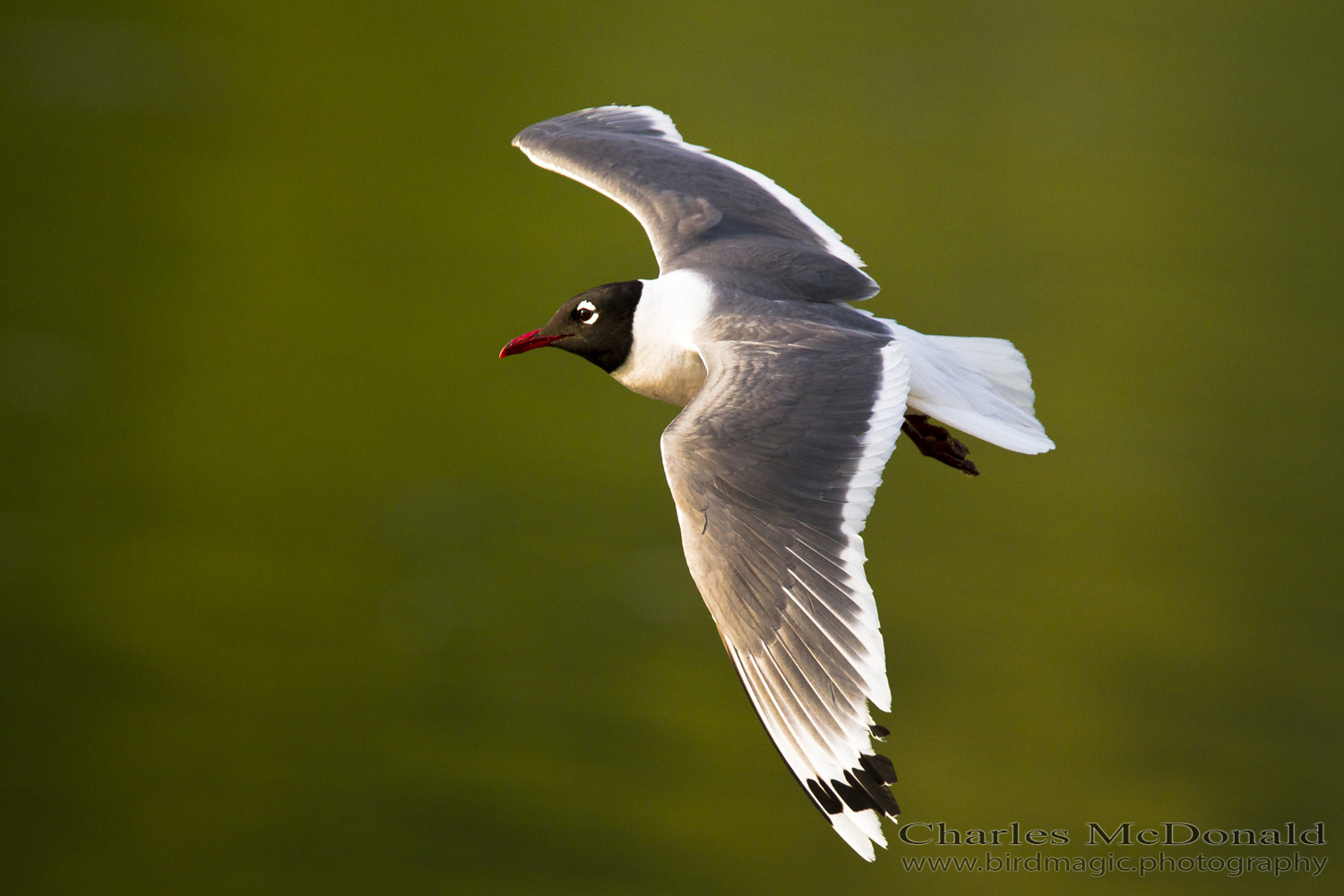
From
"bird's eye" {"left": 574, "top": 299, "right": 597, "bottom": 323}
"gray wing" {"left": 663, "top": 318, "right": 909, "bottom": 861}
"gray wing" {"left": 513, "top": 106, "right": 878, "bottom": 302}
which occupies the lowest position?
"gray wing" {"left": 663, "top": 318, "right": 909, "bottom": 861}

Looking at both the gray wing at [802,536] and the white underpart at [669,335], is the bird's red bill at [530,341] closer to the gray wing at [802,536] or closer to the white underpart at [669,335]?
the white underpart at [669,335]

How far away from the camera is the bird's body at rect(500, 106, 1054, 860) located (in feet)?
5.39

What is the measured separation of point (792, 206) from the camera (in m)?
2.70

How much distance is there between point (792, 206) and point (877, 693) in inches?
53.0

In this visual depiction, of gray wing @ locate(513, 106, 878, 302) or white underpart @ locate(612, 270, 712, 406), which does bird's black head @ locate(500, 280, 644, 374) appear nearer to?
white underpart @ locate(612, 270, 712, 406)

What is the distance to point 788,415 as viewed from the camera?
1857 millimetres

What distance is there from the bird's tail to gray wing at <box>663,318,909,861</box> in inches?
5.9

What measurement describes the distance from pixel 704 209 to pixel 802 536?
41.1 inches

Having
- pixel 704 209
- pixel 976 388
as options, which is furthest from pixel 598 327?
pixel 976 388

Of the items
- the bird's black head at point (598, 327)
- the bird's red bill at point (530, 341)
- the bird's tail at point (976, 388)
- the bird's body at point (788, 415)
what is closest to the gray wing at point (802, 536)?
the bird's body at point (788, 415)

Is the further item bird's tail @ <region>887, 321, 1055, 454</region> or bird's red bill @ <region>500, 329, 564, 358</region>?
bird's red bill @ <region>500, 329, 564, 358</region>

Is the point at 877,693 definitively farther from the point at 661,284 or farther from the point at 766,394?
the point at 661,284

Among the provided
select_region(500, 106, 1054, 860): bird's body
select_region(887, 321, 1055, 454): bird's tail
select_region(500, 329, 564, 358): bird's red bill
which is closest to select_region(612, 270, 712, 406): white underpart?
select_region(500, 106, 1054, 860): bird's body

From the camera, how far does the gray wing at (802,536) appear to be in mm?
1631
